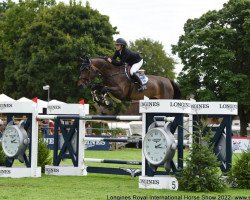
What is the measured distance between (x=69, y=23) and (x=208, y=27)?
34.4 ft

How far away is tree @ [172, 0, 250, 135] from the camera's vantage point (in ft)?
137

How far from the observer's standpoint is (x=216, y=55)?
4262cm

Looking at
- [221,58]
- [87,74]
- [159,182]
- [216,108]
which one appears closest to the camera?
[159,182]

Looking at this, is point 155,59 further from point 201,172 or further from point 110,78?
point 201,172

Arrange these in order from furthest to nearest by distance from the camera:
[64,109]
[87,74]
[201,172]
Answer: [64,109] → [87,74] → [201,172]

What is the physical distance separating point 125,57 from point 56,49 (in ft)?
102

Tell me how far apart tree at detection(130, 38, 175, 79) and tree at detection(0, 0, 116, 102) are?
21.1 m

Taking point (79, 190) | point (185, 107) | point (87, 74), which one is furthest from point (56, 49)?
point (79, 190)

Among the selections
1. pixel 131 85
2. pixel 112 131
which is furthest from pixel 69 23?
pixel 131 85

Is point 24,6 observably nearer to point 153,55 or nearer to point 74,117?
point 153,55

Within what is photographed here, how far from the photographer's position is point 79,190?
34.8ft

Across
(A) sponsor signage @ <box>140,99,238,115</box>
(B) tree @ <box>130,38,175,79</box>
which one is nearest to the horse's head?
(A) sponsor signage @ <box>140,99,238,115</box>

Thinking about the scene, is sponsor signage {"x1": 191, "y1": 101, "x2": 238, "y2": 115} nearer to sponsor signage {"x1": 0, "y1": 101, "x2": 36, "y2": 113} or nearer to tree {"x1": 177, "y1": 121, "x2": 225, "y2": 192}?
tree {"x1": 177, "y1": 121, "x2": 225, "y2": 192}

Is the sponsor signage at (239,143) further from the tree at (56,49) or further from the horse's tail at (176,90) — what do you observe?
the tree at (56,49)
